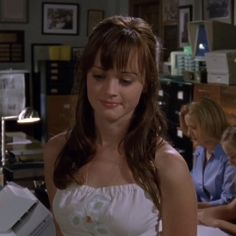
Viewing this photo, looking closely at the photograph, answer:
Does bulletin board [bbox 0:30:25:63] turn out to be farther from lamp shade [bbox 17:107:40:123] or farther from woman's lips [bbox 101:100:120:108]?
woman's lips [bbox 101:100:120:108]

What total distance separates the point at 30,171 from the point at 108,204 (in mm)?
1955

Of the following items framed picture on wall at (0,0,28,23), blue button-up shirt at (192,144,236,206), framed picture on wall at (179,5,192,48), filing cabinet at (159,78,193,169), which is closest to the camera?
blue button-up shirt at (192,144,236,206)

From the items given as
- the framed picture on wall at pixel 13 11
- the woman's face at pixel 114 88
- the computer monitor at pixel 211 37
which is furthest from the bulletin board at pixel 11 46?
the woman's face at pixel 114 88

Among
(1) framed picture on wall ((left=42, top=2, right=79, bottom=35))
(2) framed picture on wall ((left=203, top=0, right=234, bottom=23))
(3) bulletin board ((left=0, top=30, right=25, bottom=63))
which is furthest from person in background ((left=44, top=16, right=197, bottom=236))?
(1) framed picture on wall ((left=42, top=2, right=79, bottom=35))

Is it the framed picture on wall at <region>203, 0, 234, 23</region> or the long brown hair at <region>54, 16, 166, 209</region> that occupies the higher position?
the framed picture on wall at <region>203, 0, 234, 23</region>

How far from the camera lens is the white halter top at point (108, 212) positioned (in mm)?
1014

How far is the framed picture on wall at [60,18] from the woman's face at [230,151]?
5.08 metres

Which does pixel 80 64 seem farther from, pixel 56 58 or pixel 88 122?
pixel 56 58

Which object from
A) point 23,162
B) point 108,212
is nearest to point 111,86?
point 108,212

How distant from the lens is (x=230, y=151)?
252 cm

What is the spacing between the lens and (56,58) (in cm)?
692

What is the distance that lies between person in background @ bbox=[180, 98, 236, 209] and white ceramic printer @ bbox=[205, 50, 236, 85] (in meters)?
1.58

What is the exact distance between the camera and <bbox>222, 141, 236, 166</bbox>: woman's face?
252cm

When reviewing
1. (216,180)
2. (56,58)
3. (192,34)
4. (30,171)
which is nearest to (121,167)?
(216,180)
